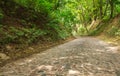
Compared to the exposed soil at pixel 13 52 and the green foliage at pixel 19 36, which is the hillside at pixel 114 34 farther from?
the exposed soil at pixel 13 52

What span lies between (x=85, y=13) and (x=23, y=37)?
4284 centimetres

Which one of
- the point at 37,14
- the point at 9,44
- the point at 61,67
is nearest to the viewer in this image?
the point at 61,67

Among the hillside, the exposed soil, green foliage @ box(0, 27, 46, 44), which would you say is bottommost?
the hillside

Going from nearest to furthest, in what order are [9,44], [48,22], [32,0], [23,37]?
[9,44], [23,37], [32,0], [48,22]

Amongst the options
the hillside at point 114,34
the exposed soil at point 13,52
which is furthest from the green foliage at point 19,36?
the hillside at point 114,34

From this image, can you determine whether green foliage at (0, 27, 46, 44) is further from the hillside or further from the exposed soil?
the hillside

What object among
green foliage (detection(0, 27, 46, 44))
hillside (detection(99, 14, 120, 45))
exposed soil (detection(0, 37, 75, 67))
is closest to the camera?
exposed soil (detection(0, 37, 75, 67))

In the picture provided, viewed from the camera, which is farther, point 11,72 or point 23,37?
point 23,37

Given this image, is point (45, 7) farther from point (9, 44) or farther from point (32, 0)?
point (9, 44)

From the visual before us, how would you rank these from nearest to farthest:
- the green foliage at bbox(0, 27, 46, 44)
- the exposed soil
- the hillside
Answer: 1. the exposed soil
2. the green foliage at bbox(0, 27, 46, 44)
3. the hillside

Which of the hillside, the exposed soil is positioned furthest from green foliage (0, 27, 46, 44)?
the hillside

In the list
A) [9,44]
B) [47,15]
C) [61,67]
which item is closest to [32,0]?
[47,15]

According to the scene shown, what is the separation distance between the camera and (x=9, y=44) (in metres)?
9.05

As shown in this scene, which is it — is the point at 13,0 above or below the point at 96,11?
above
